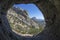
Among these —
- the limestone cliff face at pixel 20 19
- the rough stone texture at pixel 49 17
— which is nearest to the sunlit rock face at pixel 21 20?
the limestone cliff face at pixel 20 19

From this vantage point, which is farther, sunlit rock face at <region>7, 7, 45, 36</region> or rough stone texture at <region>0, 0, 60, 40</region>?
sunlit rock face at <region>7, 7, 45, 36</region>

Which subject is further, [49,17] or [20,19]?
[20,19]

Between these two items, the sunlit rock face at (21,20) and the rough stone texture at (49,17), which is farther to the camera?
the sunlit rock face at (21,20)

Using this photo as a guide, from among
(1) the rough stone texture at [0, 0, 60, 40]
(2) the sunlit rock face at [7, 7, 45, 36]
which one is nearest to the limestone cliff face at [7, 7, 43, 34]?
(2) the sunlit rock face at [7, 7, 45, 36]

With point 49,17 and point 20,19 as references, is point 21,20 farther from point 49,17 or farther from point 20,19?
point 49,17

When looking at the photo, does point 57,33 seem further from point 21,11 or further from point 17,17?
point 21,11

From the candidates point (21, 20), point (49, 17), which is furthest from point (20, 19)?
point (49, 17)

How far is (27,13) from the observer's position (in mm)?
16531

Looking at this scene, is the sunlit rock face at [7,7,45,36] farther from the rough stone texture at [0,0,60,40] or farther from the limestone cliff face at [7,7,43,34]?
the rough stone texture at [0,0,60,40]

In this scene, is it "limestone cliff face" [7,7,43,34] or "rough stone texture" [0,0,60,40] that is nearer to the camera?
"rough stone texture" [0,0,60,40]

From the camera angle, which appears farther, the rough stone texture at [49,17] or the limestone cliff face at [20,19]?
the limestone cliff face at [20,19]

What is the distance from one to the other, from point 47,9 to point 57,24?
3.33 feet

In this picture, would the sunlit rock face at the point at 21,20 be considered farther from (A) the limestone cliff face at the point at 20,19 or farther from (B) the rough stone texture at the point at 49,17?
(B) the rough stone texture at the point at 49,17

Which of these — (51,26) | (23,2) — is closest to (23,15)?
(23,2)
